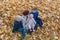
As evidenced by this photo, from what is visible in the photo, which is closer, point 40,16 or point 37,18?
point 37,18

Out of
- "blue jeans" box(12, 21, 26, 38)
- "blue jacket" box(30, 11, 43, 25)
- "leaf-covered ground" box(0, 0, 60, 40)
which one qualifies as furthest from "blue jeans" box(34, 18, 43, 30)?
"blue jeans" box(12, 21, 26, 38)

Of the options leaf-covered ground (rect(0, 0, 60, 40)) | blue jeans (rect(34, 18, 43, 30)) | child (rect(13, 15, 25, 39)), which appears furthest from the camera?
blue jeans (rect(34, 18, 43, 30))

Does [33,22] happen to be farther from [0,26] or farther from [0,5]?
[0,5]

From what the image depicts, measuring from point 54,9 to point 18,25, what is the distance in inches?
66.6

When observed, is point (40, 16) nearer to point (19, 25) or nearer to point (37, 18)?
point (37, 18)

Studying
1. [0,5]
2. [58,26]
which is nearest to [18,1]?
[0,5]

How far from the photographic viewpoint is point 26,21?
4.91m

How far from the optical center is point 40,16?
225 inches

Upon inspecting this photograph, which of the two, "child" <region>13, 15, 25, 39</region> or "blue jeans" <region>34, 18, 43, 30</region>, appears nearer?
"child" <region>13, 15, 25, 39</region>

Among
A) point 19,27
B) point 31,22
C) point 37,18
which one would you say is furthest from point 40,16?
point 19,27

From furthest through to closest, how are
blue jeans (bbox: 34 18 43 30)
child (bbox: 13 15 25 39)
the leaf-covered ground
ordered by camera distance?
blue jeans (bbox: 34 18 43 30) → the leaf-covered ground → child (bbox: 13 15 25 39)

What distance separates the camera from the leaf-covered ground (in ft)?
16.6

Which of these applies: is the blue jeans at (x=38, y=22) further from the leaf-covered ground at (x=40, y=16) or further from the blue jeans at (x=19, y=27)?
the blue jeans at (x=19, y=27)

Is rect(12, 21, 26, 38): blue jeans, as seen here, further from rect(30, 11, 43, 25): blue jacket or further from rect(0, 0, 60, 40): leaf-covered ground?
rect(30, 11, 43, 25): blue jacket
